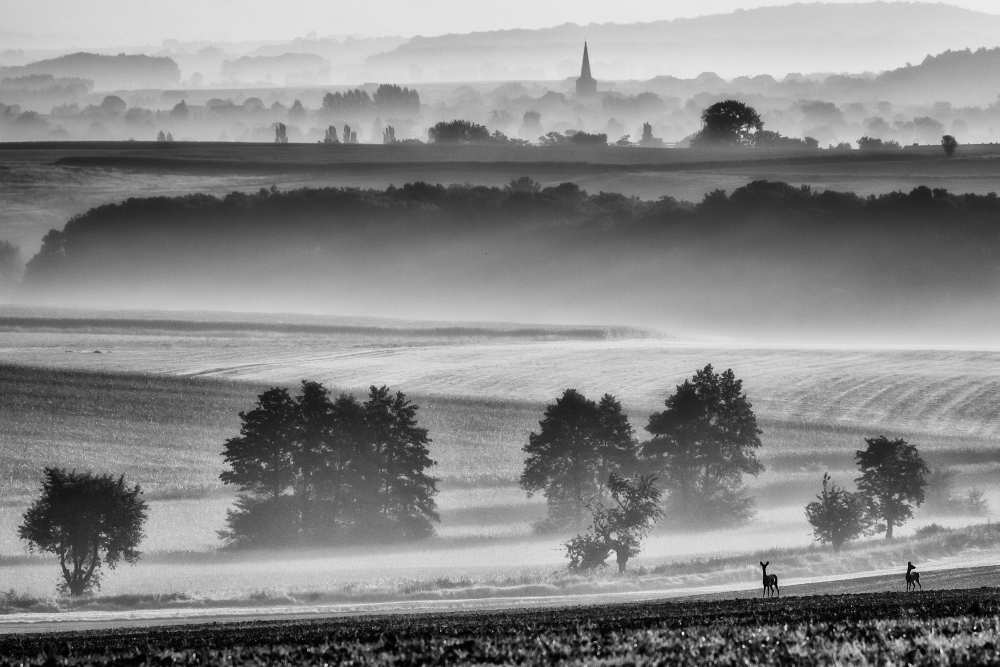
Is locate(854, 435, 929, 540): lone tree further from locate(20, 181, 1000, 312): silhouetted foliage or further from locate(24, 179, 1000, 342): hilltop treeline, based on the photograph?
locate(20, 181, 1000, 312): silhouetted foliage

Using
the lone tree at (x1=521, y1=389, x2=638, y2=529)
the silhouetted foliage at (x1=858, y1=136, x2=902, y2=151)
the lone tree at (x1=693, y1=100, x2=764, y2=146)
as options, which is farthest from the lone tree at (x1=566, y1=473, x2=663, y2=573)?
the lone tree at (x1=693, y1=100, x2=764, y2=146)

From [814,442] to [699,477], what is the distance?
27.3 ft

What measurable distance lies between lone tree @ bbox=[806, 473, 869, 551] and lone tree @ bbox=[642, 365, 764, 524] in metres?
5.39

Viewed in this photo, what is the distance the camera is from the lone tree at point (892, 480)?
5772 cm

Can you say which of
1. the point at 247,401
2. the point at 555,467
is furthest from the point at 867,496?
the point at 247,401

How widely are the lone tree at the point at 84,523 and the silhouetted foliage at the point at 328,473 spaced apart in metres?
5.33

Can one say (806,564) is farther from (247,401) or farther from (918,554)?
(247,401)

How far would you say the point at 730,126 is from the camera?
192 metres

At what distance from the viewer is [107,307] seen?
12975cm

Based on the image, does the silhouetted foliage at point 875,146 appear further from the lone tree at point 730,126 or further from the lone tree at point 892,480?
the lone tree at point 892,480

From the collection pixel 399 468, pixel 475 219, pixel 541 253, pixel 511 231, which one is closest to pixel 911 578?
pixel 399 468

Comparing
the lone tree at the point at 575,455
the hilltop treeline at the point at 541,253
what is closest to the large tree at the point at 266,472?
the lone tree at the point at 575,455

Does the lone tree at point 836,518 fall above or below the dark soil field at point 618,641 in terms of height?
above

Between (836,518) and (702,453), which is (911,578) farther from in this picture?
(702,453)
